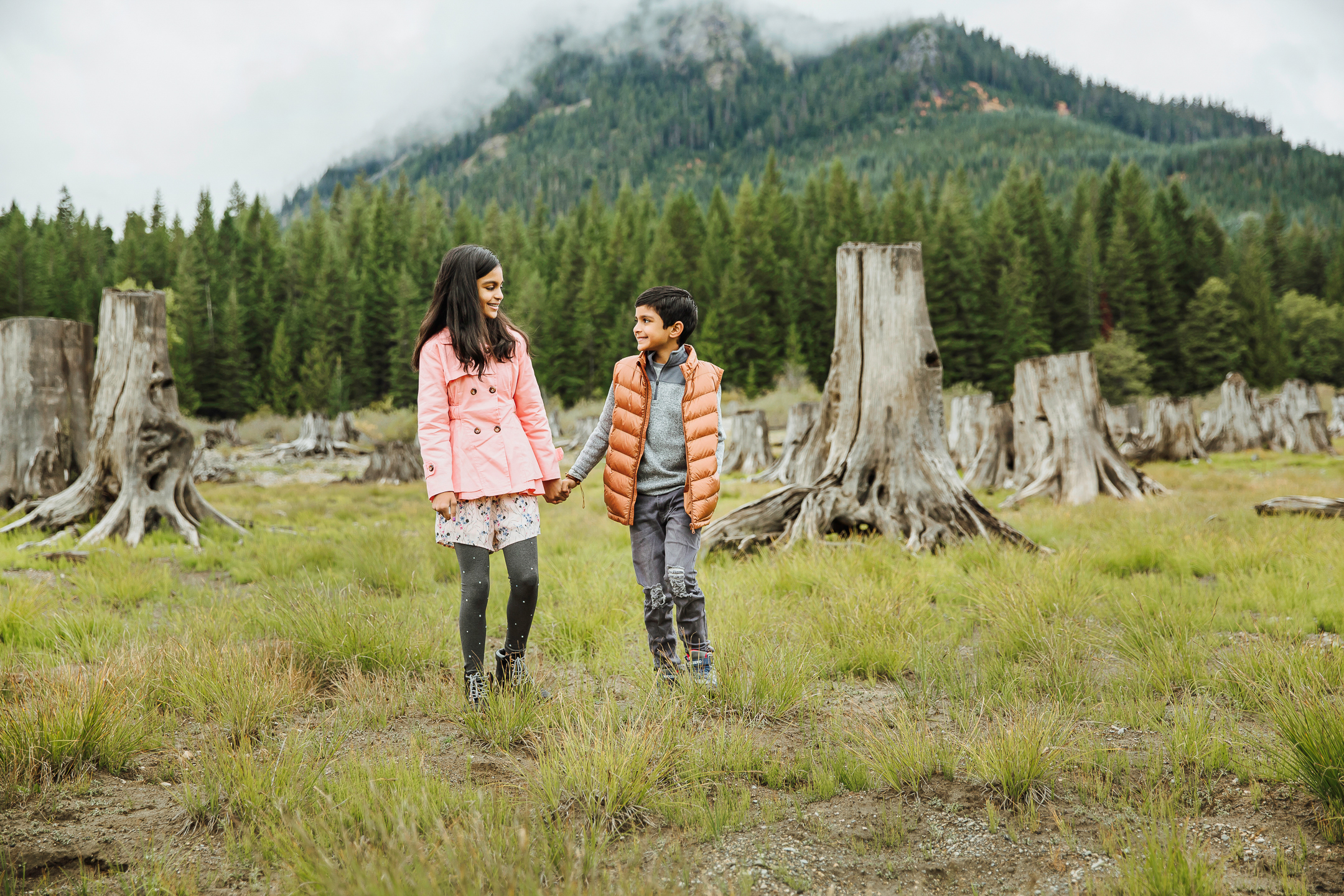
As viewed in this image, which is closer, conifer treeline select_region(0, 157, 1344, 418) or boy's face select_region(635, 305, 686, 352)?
boy's face select_region(635, 305, 686, 352)

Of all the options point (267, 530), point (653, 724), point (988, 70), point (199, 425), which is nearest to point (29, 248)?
point (199, 425)

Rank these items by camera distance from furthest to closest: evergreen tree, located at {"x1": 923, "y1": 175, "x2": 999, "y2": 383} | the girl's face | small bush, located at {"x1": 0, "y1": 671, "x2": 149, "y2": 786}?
evergreen tree, located at {"x1": 923, "y1": 175, "x2": 999, "y2": 383}, the girl's face, small bush, located at {"x1": 0, "y1": 671, "x2": 149, "y2": 786}

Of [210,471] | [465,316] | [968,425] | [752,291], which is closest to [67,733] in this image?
[465,316]

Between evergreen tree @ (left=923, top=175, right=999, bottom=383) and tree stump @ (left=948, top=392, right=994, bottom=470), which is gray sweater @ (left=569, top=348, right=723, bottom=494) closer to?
tree stump @ (left=948, top=392, right=994, bottom=470)

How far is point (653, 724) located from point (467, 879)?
924 mm

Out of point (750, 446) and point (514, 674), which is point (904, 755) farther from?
point (750, 446)

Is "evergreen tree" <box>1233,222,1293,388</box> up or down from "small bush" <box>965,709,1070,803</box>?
up

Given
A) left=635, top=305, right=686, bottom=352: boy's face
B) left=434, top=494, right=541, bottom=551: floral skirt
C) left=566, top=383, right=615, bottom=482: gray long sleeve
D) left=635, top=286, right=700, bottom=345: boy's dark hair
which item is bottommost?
left=434, top=494, right=541, bottom=551: floral skirt

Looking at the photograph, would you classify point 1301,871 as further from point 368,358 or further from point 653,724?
point 368,358

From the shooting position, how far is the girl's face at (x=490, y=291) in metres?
3.02

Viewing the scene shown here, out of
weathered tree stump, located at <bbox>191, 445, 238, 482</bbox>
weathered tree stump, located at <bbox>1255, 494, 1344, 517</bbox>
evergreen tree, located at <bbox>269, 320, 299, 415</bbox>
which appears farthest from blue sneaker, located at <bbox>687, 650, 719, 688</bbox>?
evergreen tree, located at <bbox>269, 320, 299, 415</bbox>

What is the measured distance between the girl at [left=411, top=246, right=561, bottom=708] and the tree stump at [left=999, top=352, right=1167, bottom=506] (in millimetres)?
6902

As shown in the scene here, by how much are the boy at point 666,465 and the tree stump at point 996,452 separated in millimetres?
8450

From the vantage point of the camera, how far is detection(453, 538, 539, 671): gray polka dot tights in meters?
2.90
